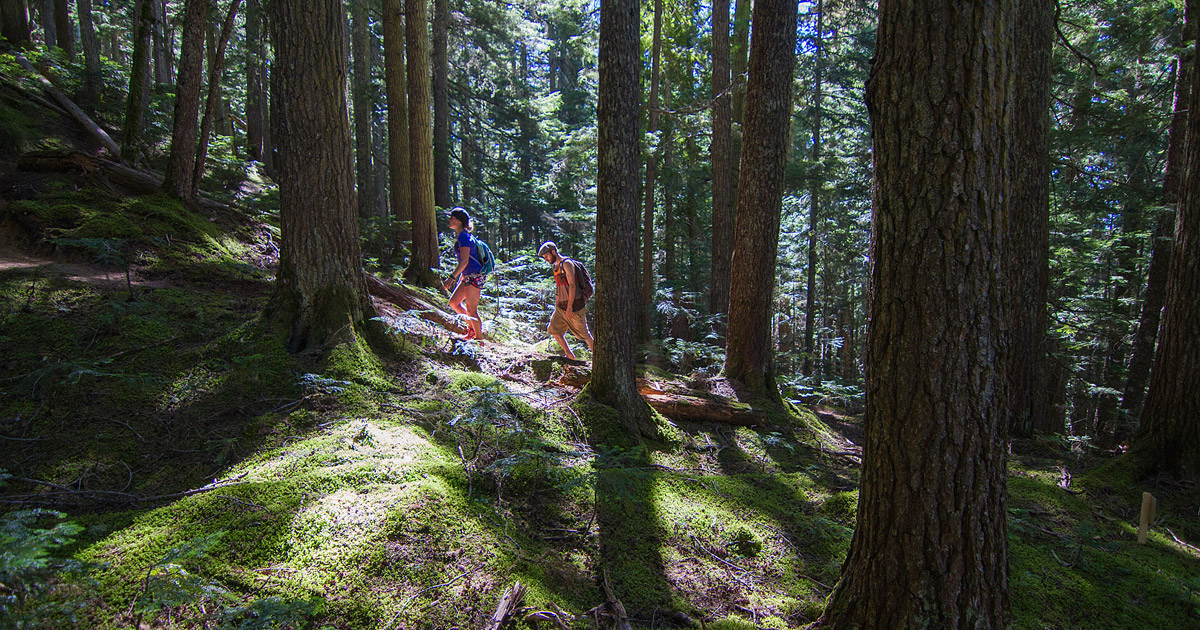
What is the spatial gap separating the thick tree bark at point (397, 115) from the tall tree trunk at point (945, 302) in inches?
418

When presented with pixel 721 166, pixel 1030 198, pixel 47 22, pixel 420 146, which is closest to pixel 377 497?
pixel 1030 198

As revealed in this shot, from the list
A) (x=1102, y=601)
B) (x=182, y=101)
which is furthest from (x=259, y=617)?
(x=182, y=101)

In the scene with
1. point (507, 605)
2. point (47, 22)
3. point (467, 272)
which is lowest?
point (507, 605)

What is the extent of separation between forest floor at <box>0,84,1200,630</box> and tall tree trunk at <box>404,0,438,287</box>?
15.5ft

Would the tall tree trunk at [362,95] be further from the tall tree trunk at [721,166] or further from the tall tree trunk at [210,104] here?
the tall tree trunk at [721,166]

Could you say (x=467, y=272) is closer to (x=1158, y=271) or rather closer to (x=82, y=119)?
(x=82, y=119)

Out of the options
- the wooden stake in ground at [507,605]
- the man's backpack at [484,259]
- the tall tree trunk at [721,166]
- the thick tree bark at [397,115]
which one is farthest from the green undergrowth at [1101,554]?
the thick tree bark at [397,115]

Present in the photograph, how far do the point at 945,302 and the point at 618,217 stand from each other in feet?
11.6

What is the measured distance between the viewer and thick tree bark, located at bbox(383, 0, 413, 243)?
35.3 feet

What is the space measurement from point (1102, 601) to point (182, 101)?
34.9 ft

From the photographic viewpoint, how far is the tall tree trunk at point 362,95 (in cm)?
1414

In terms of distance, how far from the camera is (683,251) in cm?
1825

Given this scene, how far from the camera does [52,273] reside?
17.8ft

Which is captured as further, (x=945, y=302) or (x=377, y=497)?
(x=377, y=497)
